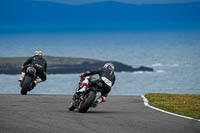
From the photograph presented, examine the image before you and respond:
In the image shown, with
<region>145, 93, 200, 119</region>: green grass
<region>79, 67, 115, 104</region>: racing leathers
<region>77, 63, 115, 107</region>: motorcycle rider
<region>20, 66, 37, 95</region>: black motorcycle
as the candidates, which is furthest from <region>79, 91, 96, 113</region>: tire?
<region>20, 66, 37, 95</region>: black motorcycle

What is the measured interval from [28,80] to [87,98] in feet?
23.3

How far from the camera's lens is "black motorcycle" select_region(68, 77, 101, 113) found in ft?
52.1

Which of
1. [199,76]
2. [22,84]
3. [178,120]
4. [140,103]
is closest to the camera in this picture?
[178,120]

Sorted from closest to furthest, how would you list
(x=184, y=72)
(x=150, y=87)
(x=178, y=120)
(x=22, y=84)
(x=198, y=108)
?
(x=178, y=120) → (x=198, y=108) → (x=22, y=84) → (x=150, y=87) → (x=184, y=72)

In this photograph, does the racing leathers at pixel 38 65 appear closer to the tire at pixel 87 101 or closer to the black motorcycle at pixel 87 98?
the black motorcycle at pixel 87 98

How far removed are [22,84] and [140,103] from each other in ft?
17.2

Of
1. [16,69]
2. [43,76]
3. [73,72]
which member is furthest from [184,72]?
[43,76]

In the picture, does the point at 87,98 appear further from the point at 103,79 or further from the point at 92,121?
the point at 92,121

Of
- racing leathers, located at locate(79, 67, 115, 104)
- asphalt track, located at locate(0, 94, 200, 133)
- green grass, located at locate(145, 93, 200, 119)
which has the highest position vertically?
racing leathers, located at locate(79, 67, 115, 104)

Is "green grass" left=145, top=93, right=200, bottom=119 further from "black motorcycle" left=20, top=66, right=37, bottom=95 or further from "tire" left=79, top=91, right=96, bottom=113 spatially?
"black motorcycle" left=20, top=66, right=37, bottom=95

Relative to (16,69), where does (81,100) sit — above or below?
above

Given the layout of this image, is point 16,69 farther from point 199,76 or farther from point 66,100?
point 66,100

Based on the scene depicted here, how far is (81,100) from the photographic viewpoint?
16.4 meters

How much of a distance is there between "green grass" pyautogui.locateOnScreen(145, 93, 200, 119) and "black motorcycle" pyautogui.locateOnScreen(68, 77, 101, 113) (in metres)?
2.91
